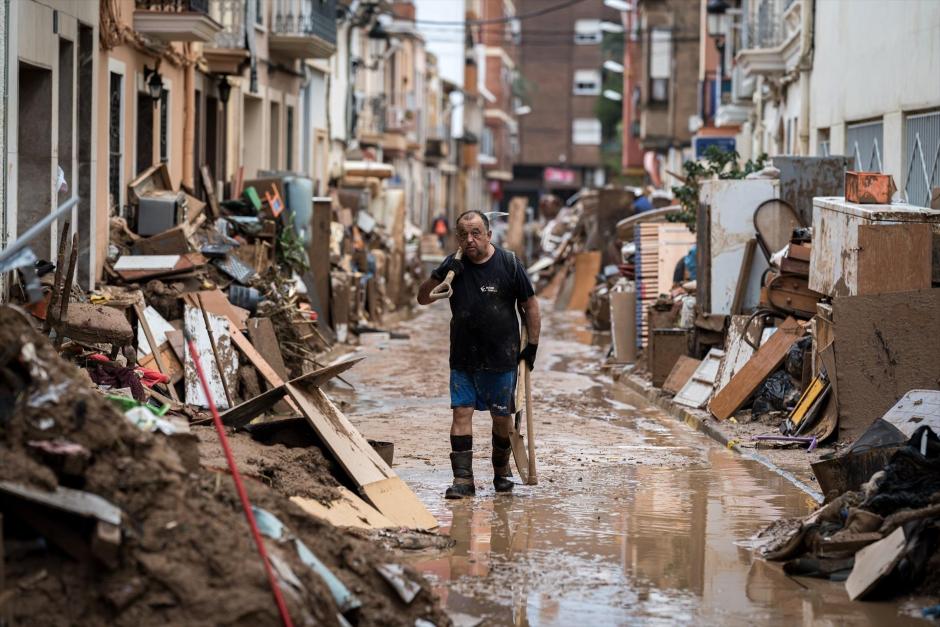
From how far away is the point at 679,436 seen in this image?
1394 cm

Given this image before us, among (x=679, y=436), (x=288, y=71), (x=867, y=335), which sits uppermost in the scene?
(x=288, y=71)

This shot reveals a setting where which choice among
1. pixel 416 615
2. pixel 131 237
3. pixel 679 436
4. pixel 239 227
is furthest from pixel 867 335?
pixel 239 227

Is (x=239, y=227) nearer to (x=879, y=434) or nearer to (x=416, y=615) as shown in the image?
(x=879, y=434)

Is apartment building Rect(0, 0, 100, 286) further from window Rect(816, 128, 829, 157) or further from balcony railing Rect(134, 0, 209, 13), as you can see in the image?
window Rect(816, 128, 829, 157)

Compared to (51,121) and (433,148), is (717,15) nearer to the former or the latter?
(51,121)

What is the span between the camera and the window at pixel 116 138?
18.1 meters

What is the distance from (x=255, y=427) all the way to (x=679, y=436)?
5.48m

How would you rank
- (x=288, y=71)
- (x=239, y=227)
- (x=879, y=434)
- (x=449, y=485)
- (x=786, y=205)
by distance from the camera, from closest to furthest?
(x=879, y=434), (x=449, y=485), (x=786, y=205), (x=239, y=227), (x=288, y=71)

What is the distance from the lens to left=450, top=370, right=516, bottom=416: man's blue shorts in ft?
34.0

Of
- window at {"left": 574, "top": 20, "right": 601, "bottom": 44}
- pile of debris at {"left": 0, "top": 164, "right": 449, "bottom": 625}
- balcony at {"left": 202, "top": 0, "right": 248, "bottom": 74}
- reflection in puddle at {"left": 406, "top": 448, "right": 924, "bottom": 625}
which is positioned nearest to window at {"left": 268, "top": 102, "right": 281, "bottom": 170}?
balcony at {"left": 202, "top": 0, "right": 248, "bottom": 74}

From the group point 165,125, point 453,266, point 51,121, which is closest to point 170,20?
point 165,125

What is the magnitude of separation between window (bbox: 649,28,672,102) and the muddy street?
115 ft

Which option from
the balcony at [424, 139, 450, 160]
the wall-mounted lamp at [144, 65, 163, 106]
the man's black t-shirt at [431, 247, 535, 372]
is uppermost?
the balcony at [424, 139, 450, 160]

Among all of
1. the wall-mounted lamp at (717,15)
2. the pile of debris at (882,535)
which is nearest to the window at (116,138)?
the pile of debris at (882,535)
